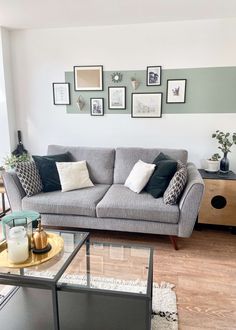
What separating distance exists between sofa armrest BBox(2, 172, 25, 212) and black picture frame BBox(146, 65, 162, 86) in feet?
6.21

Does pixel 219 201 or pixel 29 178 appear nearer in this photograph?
pixel 29 178

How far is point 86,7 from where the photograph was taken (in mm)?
2572

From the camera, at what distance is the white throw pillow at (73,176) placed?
9.36 ft

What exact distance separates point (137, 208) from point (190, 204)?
48 centimetres

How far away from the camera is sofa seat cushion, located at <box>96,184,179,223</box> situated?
2.42 metres

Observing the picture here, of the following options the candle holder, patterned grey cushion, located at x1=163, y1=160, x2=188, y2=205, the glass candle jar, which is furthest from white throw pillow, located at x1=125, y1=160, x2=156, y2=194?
the glass candle jar

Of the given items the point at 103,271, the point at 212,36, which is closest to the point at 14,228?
the point at 103,271

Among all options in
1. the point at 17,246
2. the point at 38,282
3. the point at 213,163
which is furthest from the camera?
the point at 213,163

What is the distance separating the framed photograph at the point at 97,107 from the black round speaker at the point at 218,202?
171 centimetres

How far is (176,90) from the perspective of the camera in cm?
315

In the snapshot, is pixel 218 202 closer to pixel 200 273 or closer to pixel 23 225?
pixel 200 273

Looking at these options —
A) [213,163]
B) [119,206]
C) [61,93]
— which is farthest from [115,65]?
[119,206]

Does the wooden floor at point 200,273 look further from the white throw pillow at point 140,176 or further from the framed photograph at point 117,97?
the framed photograph at point 117,97

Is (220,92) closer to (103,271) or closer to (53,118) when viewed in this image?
(53,118)
